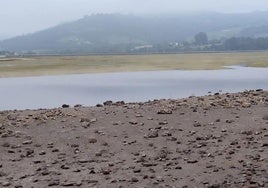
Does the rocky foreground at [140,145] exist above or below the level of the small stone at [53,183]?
above

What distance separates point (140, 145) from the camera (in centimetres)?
1302

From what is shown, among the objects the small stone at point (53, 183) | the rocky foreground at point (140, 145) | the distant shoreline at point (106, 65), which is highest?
the rocky foreground at point (140, 145)

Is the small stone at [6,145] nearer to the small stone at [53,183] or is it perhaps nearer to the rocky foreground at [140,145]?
the rocky foreground at [140,145]

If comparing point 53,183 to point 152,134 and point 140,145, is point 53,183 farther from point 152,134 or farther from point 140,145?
point 152,134

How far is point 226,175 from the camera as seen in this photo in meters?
10.3

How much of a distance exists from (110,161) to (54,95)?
86.8 ft

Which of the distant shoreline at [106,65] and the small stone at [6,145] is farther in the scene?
the distant shoreline at [106,65]

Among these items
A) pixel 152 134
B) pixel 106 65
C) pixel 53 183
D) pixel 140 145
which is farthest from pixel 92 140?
pixel 106 65

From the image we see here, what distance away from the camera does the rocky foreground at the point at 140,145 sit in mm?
10391

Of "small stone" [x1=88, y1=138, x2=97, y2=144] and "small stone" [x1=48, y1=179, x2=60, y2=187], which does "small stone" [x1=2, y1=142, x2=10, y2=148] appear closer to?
"small stone" [x1=88, y1=138, x2=97, y2=144]

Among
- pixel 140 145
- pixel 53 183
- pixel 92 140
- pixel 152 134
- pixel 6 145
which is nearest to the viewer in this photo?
pixel 53 183

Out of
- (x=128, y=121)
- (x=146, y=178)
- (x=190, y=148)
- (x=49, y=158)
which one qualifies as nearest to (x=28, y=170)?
(x=49, y=158)

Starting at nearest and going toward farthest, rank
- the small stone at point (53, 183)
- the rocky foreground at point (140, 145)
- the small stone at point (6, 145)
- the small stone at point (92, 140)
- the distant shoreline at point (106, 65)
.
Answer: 1. the small stone at point (53, 183)
2. the rocky foreground at point (140, 145)
3. the small stone at point (6, 145)
4. the small stone at point (92, 140)
5. the distant shoreline at point (106, 65)

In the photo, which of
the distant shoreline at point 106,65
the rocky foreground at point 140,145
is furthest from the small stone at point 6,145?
the distant shoreline at point 106,65
